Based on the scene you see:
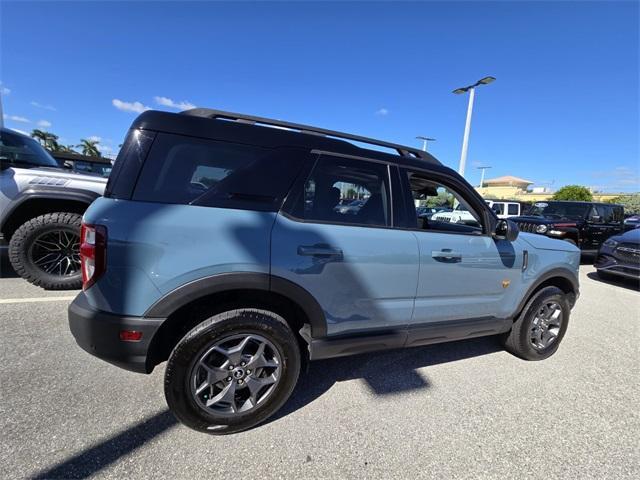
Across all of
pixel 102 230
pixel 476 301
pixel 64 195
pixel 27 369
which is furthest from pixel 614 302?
pixel 64 195

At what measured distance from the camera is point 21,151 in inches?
→ 175

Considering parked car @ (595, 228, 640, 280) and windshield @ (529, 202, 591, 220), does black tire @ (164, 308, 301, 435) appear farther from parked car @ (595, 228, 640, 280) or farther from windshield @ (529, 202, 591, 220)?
windshield @ (529, 202, 591, 220)

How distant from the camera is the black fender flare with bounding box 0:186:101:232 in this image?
3.84 metres

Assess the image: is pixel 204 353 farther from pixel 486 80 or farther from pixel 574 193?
pixel 574 193

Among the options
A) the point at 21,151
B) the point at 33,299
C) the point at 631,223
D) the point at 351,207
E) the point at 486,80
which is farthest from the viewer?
the point at 631,223

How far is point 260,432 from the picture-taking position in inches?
82.0

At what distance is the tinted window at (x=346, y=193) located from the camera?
Result: 85.3 inches

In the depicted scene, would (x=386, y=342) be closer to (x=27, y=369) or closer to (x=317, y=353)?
(x=317, y=353)

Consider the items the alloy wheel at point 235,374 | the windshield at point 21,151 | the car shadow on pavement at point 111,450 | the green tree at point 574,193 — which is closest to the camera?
the car shadow on pavement at point 111,450

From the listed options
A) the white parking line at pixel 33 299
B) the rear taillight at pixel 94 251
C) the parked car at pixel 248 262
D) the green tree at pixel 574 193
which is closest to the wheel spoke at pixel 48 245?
the white parking line at pixel 33 299

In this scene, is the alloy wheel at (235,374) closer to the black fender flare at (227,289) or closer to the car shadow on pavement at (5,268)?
the black fender flare at (227,289)

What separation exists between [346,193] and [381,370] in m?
1.61

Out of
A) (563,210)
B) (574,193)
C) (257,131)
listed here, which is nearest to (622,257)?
(563,210)

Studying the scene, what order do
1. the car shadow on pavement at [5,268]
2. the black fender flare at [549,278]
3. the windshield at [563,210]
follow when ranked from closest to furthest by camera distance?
the black fender flare at [549,278], the car shadow on pavement at [5,268], the windshield at [563,210]
